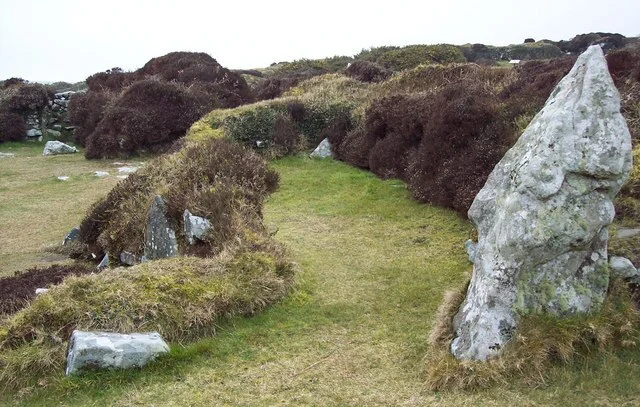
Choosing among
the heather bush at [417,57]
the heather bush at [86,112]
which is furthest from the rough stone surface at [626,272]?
the heather bush at [417,57]

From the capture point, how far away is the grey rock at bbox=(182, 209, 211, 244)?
27.9ft

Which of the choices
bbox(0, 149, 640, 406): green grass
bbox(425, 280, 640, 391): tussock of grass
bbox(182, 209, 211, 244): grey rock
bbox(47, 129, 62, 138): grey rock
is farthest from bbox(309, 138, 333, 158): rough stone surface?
bbox(47, 129, 62, 138): grey rock

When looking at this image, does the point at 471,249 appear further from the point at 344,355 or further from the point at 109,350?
the point at 109,350

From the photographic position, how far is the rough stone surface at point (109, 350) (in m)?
5.42

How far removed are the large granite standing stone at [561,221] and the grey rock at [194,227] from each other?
14.3 feet

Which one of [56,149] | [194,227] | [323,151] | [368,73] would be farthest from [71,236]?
[368,73]

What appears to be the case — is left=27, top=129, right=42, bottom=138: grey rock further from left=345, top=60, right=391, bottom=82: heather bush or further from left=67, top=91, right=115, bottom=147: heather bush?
left=345, top=60, right=391, bottom=82: heather bush

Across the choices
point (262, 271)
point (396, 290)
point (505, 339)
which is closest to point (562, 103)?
point (505, 339)

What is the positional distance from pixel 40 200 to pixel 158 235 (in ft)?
24.5

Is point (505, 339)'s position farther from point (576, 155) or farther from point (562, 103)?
point (562, 103)

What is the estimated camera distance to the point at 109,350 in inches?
216

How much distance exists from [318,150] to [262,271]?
10358mm

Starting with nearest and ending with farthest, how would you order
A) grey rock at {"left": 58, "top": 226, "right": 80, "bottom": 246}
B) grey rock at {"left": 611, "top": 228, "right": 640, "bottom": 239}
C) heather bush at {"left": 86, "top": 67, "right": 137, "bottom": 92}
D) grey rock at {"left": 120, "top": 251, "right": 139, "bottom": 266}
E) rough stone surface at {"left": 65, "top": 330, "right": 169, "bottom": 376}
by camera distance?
rough stone surface at {"left": 65, "top": 330, "right": 169, "bottom": 376}, grey rock at {"left": 611, "top": 228, "right": 640, "bottom": 239}, grey rock at {"left": 120, "top": 251, "right": 139, "bottom": 266}, grey rock at {"left": 58, "top": 226, "right": 80, "bottom": 246}, heather bush at {"left": 86, "top": 67, "right": 137, "bottom": 92}

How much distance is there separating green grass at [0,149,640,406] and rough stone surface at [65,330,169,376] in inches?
3.9
